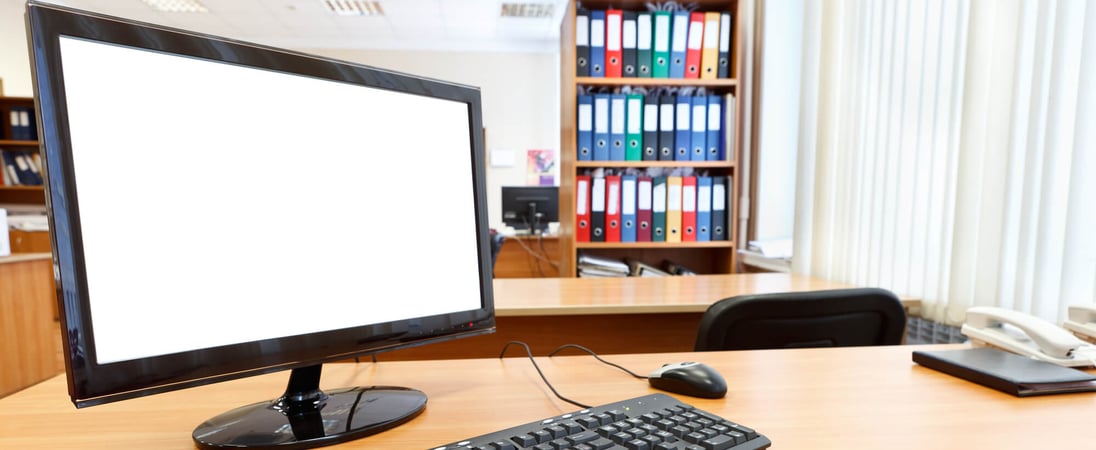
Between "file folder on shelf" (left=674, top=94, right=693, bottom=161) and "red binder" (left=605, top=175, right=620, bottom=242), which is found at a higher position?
"file folder on shelf" (left=674, top=94, right=693, bottom=161)

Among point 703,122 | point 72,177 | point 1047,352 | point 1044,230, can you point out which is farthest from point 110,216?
point 703,122

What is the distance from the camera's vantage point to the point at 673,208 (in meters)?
2.50

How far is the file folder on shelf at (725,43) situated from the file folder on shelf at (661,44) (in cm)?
23

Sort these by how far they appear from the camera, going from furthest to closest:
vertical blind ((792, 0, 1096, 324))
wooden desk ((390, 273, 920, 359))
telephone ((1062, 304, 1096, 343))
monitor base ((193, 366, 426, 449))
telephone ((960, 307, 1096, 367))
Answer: wooden desk ((390, 273, 920, 359)) → vertical blind ((792, 0, 1096, 324)) → telephone ((1062, 304, 1096, 343)) → telephone ((960, 307, 1096, 367)) → monitor base ((193, 366, 426, 449))

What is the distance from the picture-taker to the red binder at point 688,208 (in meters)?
A: 2.50

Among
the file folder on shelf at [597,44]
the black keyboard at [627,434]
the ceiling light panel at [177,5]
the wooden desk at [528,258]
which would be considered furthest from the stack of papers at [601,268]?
the ceiling light panel at [177,5]

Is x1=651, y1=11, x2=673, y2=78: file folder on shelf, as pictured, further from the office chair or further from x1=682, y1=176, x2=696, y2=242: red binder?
the office chair

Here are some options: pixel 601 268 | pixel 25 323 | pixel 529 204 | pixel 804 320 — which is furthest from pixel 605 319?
pixel 25 323

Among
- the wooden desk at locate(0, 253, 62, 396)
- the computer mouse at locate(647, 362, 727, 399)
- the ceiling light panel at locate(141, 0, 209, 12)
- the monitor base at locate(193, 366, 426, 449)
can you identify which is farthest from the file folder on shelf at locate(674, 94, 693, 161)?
the ceiling light panel at locate(141, 0, 209, 12)

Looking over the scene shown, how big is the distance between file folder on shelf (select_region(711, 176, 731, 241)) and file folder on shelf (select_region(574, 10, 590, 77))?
0.74 metres

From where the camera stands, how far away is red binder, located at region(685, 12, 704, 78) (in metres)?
2.45

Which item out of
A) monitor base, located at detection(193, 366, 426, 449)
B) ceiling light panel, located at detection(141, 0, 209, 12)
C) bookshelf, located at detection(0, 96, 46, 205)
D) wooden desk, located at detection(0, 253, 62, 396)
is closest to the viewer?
monitor base, located at detection(193, 366, 426, 449)

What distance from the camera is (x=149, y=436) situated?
0.59 meters

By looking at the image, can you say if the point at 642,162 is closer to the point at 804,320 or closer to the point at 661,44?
the point at 661,44
